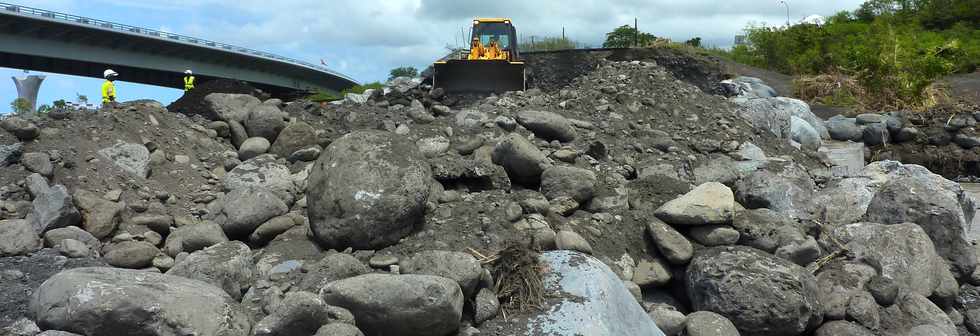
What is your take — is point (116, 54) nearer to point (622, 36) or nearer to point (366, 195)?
point (622, 36)

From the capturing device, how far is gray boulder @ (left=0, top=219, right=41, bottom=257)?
4.95m

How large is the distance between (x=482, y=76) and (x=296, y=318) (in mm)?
10375

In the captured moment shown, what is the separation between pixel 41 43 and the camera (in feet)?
84.2

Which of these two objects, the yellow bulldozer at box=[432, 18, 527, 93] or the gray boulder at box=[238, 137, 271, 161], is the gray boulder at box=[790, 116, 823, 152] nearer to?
the yellow bulldozer at box=[432, 18, 527, 93]

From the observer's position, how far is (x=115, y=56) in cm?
2825

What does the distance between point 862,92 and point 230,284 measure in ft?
58.9

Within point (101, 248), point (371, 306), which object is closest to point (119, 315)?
point (371, 306)

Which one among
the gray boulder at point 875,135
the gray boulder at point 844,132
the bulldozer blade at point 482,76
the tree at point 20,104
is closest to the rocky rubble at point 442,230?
the bulldozer blade at point 482,76

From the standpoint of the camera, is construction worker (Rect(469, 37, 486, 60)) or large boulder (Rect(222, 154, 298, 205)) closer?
large boulder (Rect(222, 154, 298, 205))

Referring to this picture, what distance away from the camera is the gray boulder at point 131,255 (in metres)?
4.91

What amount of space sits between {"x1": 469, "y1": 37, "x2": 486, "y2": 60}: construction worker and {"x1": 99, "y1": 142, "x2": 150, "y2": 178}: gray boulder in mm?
8724

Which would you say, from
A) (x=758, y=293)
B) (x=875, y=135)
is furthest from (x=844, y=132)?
(x=758, y=293)

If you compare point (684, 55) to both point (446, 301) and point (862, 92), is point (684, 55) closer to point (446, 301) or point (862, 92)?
point (862, 92)

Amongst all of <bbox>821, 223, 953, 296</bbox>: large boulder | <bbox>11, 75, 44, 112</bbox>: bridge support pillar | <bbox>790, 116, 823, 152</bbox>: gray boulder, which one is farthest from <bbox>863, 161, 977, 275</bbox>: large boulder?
<bbox>11, 75, 44, 112</bbox>: bridge support pillar
